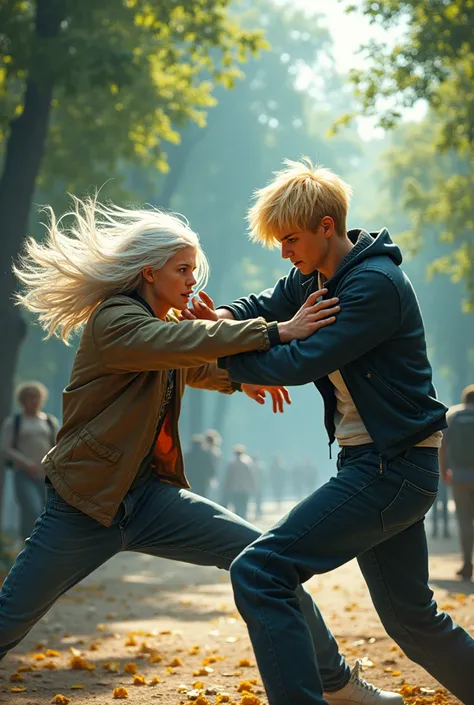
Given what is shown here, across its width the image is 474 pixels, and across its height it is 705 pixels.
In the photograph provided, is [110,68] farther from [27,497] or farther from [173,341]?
[173,341]

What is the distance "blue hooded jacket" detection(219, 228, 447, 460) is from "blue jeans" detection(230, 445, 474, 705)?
0.48 feet

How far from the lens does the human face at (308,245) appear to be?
4.45 metres

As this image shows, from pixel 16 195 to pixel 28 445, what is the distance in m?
3.79

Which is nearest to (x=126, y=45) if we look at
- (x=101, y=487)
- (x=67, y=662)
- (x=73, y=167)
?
(x=73, y=167)

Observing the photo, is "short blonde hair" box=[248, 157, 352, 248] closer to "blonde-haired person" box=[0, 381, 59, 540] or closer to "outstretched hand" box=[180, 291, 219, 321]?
"outstretched hand" box=[180, 291, 219, 321]

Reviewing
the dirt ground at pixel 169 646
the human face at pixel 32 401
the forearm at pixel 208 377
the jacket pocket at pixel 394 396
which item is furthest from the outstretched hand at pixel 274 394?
the human face at pixel 32 401

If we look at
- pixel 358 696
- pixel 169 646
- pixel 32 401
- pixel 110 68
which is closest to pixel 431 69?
pixel 110 68

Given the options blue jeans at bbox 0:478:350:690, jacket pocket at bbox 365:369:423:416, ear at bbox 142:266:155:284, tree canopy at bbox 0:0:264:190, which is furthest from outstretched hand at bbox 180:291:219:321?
tree canopy at bbox 0:0:264:190

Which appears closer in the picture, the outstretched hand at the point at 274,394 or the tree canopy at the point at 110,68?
the outstretched hand at the point at 274,394

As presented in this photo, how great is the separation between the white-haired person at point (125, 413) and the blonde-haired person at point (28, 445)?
7793 mm

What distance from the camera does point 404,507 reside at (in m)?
4.28

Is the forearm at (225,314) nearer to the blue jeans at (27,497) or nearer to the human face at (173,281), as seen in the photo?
the human face at (173,281)

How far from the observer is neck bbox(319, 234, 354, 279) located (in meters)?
4.54

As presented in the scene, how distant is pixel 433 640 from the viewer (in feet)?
15.0
